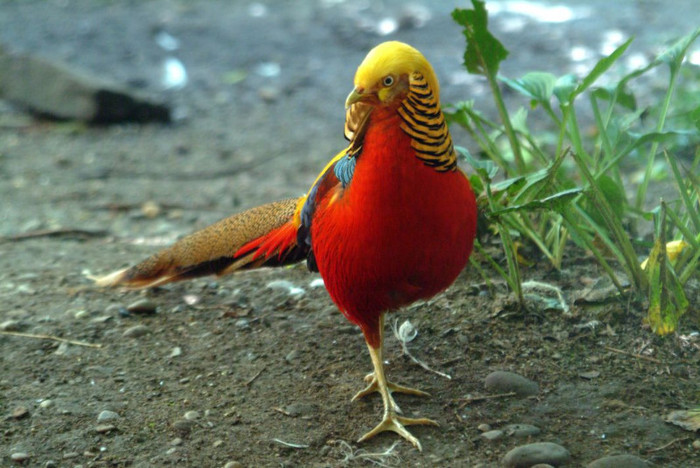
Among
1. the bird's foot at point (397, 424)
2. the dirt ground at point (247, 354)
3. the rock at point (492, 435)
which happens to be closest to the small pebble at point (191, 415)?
the dirt ground at point (247, 354)

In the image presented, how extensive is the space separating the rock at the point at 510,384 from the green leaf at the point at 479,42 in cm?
113

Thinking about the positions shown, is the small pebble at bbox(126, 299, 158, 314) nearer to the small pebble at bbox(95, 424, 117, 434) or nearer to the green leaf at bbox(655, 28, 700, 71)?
the small pebble at bbox(95, 424, 117, 434)

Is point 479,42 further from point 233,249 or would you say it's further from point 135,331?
point 135,331

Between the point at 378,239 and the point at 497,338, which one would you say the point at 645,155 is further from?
the point at 378,239

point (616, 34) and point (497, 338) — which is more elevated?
point (616, 34)

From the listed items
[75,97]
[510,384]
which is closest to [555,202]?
[510,384]

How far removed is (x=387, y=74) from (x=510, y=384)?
45.4 inches

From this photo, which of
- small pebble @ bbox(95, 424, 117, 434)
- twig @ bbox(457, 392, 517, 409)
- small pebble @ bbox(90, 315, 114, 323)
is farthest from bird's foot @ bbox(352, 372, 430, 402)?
small pebble @ bbox(90, 315, 114, 323)

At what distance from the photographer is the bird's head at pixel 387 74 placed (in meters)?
2.16

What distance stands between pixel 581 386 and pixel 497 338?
0.39m

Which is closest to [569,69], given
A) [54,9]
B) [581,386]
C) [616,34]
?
[616,34]

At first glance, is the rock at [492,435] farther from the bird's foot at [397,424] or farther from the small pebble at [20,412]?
the small pebble at [20,412]

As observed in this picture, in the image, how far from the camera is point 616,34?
25.5 ft

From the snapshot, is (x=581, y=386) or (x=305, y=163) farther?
(x=305, y=163)
